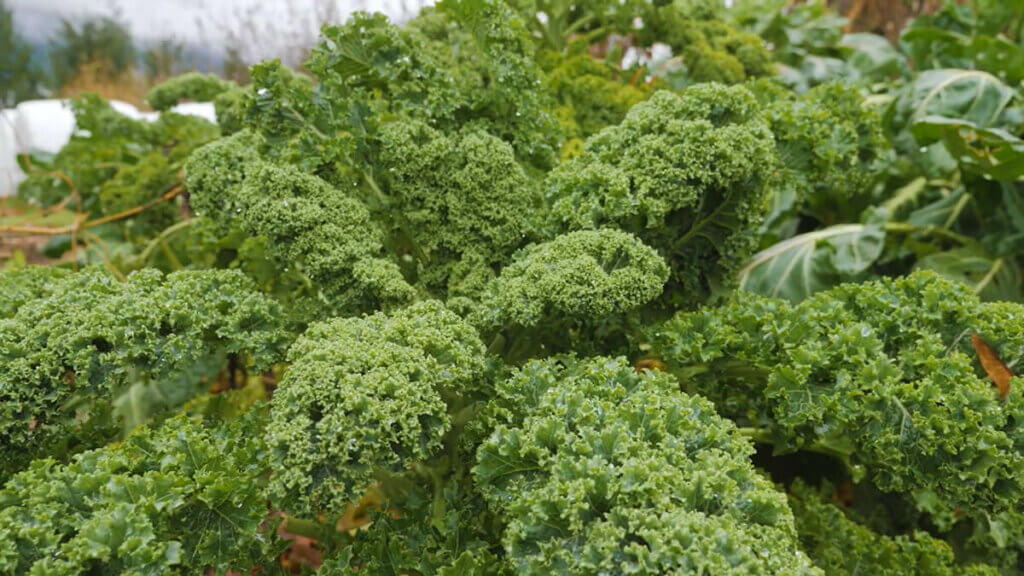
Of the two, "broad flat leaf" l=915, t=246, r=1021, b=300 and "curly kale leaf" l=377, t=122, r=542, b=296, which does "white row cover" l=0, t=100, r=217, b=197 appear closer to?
"curly kale leaf" l=377, t=122, r=542, b=296

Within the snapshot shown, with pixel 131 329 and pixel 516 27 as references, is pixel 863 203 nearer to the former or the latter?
pixel 516 27

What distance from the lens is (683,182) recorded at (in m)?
1.68

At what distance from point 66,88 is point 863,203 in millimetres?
6197

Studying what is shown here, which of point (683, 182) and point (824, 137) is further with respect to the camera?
point (824, 137)

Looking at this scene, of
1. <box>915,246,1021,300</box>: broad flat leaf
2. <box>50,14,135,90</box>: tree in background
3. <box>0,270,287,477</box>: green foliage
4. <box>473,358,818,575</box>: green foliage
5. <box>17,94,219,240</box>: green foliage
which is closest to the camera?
<box>473,358,818,575</box>: green foliage

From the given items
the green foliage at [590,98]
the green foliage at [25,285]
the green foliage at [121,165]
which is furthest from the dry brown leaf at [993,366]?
the green foliage at [121,165]

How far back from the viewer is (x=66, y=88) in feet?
19.4

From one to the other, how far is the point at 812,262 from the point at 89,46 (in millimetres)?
6252

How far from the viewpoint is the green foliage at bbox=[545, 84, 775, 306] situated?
5.47 ft

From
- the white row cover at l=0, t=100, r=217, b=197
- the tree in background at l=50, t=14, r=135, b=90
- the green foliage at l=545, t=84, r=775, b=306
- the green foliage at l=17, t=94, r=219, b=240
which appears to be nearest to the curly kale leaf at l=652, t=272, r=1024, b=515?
the green foliage at l=545, t=84, r=775, b=306

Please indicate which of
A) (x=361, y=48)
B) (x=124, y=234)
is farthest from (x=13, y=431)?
(x=124, y=234)

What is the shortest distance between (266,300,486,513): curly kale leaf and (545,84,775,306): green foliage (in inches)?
22.1

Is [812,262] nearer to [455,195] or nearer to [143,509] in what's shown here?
[455,195]

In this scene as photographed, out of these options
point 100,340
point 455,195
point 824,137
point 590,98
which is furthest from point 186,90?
point 824,137
